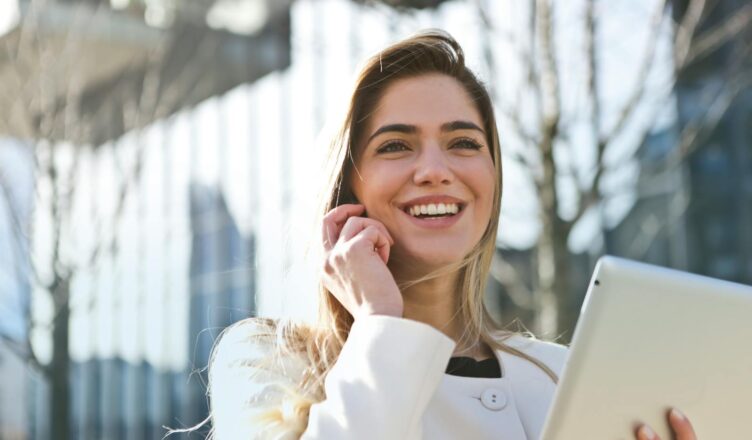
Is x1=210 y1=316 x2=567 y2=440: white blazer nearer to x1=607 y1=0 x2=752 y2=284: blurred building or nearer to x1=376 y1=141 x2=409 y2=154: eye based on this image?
x1=376 y1=141 x2=409 y2=154: eye

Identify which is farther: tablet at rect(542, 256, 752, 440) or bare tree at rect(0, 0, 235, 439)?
bare tree at rect(0, 0, 235, 439)

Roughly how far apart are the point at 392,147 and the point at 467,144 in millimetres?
172

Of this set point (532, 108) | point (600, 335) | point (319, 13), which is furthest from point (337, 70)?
point (600, 335)

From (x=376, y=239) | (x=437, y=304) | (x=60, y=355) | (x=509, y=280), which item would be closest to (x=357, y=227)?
(x=376, y=239)

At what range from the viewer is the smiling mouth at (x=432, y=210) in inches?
86.0

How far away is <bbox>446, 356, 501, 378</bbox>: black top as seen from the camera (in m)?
2.28

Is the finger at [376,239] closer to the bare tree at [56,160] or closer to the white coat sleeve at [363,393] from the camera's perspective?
the white coat sleeve at [363,393]

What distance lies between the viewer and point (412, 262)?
223cm

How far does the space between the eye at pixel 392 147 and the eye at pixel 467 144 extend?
0.38ft

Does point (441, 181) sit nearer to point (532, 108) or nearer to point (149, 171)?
point (532, 108)

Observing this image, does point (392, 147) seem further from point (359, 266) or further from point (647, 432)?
point (647, 432)

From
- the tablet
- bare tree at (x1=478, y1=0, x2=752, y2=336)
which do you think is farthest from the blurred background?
the tablet

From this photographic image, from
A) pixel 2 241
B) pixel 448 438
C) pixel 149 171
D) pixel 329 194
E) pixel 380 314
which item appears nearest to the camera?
pixel 380 314

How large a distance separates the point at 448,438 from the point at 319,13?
11.0 metres
